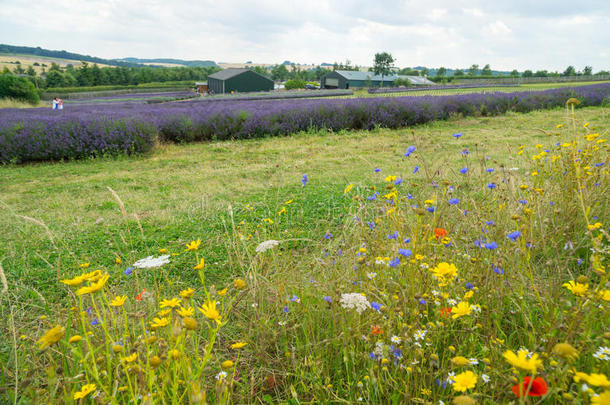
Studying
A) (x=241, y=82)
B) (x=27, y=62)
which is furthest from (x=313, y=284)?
(x=27, y=62)

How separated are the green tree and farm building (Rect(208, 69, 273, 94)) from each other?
22.1 meters

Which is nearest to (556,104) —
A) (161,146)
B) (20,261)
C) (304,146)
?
(304,146)

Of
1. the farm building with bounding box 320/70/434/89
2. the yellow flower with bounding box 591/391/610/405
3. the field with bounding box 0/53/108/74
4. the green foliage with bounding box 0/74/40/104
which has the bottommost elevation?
the yellow flower with bounding box 591/391/610/405

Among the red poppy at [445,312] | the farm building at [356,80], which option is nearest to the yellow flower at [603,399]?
the red poppy at [445,312]

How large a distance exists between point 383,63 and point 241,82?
26.6 meters

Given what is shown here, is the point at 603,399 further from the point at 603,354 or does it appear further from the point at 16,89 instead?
the point at 16,89

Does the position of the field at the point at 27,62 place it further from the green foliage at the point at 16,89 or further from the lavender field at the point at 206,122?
the lavender field at the point at 206,122

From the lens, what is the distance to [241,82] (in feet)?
145

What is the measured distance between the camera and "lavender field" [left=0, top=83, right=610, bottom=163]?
291 inches

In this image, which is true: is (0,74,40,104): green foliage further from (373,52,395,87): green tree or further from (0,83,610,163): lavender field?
(373,52,395,87): green tree

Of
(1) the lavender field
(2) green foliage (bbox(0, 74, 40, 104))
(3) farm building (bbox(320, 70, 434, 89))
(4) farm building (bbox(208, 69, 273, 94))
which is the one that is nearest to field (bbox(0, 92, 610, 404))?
(1) the lavender field

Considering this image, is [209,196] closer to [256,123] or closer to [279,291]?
[279,291]

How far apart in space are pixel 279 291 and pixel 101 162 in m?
6.76

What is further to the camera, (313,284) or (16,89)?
(16,89)
